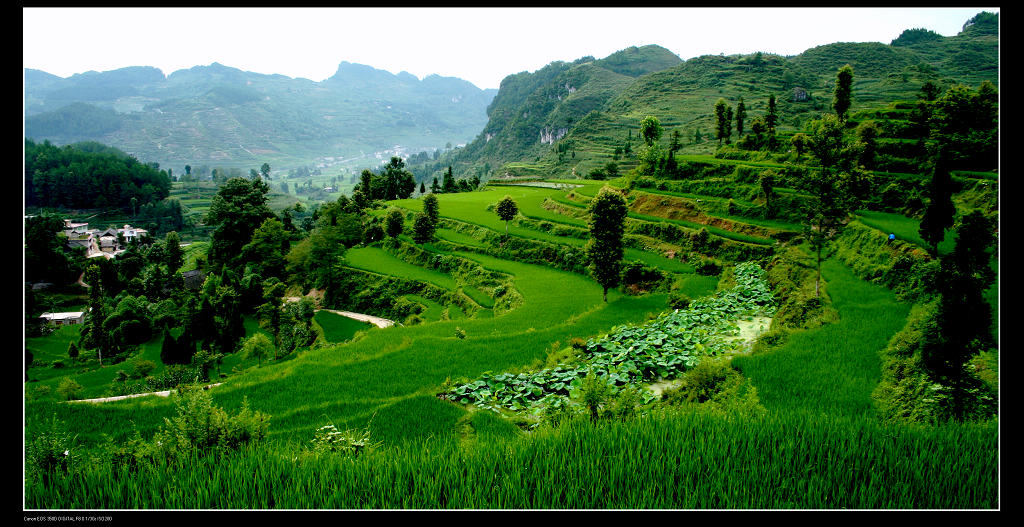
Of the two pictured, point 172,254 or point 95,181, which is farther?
point 95,181

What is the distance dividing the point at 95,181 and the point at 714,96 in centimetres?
10661

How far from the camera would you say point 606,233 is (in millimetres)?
17938

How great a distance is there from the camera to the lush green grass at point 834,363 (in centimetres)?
668

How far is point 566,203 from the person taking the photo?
3550cm

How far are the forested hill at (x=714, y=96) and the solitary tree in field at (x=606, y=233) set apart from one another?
3813cm

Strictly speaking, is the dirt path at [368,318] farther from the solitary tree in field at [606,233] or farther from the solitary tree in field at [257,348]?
the solitary tree in field at [606,233]

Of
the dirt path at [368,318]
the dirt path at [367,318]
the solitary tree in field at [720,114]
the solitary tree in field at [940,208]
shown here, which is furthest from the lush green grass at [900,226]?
the dirt path at [368,318]

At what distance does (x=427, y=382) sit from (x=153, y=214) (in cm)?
6690

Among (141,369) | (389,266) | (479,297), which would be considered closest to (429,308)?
(479,297)

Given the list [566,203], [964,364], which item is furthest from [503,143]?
[964,364]

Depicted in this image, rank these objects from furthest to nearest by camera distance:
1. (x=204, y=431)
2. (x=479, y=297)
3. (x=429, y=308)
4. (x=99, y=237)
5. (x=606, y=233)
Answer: (x=99, y=237) → (x=429, y=308) → (x=479, y=297) → (x=606, y=233) → (x=204, y=431)

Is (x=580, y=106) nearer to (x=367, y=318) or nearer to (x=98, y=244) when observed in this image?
(x=98, y=244)
